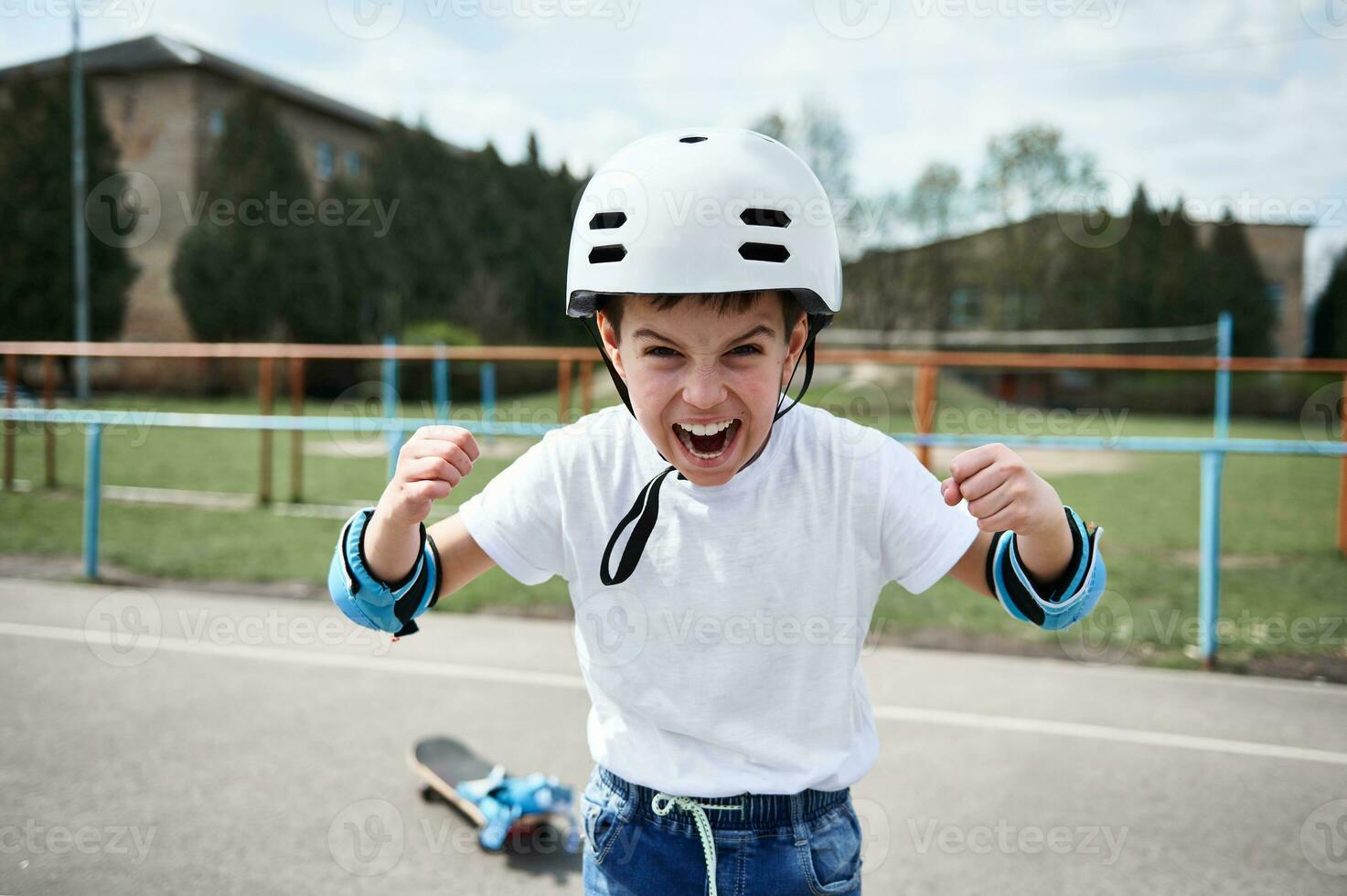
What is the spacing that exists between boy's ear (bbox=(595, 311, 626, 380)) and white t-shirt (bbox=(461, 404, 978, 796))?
0.14 meters

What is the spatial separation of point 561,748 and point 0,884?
6.30 ft

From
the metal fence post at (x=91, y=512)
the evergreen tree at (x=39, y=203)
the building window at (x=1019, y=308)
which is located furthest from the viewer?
the building window at (x=1019, y=308)

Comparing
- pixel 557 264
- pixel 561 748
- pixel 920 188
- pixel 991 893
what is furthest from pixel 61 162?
pixel 991 893

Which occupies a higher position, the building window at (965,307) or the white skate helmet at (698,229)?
the building window at (965,307)

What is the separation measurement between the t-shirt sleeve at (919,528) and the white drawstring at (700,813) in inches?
19.4

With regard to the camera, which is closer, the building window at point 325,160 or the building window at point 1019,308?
the building window at point 325,160

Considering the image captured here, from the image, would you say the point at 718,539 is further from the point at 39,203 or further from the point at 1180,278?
the point at 1180,278

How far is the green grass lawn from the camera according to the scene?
591cm

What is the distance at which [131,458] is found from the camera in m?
13.4

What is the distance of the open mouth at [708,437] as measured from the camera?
1.53 meters

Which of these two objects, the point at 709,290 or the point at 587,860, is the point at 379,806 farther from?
the point at 709,290

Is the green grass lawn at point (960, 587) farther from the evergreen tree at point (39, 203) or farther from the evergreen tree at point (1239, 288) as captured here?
the evergreen tree at point (1239, 288)

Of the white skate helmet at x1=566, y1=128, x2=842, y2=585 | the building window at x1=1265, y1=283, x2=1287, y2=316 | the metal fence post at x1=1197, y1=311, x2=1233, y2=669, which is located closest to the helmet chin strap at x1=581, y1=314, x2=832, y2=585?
the white skate helmet at x1=566, y1=128, x2=842, y2=585

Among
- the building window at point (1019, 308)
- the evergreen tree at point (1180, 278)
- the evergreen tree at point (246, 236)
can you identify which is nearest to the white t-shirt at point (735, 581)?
the evergreen tree at point (246, 236)
